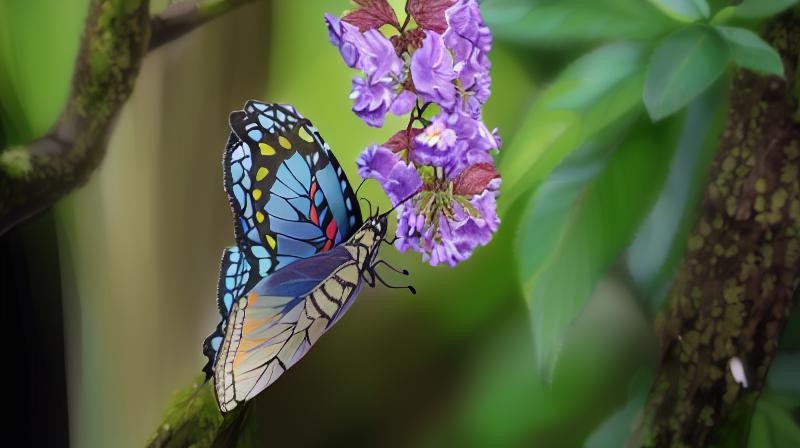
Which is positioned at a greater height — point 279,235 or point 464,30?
point 464,30

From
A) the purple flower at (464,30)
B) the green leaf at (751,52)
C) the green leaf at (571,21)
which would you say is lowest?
the green leaf at (751,52)

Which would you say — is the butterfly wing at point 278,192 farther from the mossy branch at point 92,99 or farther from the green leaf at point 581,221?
the green leaf at point 581,221

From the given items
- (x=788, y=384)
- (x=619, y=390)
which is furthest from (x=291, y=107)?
(x=788, y=384)

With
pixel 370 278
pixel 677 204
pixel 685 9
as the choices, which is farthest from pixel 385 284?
pixel 685 9

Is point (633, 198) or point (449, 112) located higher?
point (449, 112)

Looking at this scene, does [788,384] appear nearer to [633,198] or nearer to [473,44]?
[633,198]

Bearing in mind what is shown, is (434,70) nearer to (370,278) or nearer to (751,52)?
(370,278)

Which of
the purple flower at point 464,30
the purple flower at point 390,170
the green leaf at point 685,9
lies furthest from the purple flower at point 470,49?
the green leaf at point 685,9
